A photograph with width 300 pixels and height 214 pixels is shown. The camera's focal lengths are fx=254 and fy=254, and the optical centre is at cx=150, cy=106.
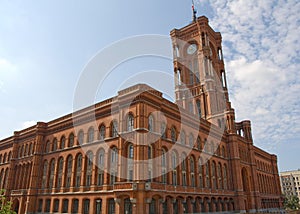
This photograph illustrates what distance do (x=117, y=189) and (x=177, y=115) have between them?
15206mm

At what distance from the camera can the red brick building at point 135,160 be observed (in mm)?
31859

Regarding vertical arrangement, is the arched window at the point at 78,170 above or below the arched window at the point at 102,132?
below

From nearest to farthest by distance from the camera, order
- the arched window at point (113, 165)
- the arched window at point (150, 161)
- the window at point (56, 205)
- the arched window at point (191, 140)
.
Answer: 1. the arched window at point (150, 161)
2. the arched window at point (113, 165)
3. the window at point (56, 205)
4. the arched window at point (191, 140)

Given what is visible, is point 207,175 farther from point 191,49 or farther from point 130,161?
point 191,49

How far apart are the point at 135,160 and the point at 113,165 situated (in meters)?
5.41

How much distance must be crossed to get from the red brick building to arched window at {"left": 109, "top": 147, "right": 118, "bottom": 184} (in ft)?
0.43

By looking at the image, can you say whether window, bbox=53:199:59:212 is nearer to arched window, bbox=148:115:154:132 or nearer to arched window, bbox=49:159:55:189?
arched window, bbox=49:159:55:189

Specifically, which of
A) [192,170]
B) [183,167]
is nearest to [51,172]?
[183,167]

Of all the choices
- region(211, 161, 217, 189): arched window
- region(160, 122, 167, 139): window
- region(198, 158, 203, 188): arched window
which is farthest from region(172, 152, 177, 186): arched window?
region(211, 161, 217, 189): arched window

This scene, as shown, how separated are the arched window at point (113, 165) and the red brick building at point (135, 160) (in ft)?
0.43

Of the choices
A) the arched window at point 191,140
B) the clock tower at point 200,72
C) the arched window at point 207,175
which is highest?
the clock tower at point 200,72

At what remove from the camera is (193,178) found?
4069 cm

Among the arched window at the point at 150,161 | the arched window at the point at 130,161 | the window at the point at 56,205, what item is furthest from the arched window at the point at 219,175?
the window at the point at 56,205

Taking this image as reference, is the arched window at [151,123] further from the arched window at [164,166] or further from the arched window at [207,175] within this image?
the arched window at [207,175]
